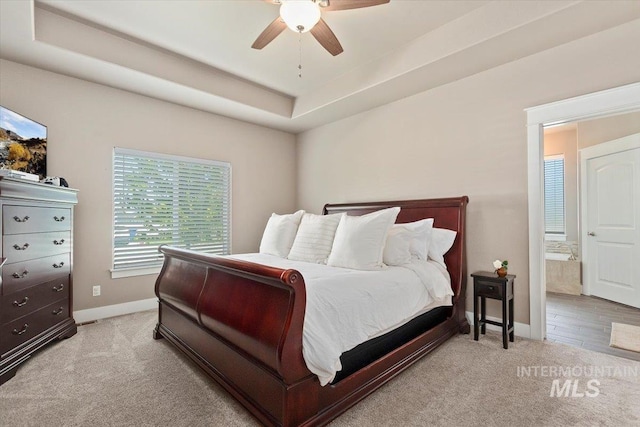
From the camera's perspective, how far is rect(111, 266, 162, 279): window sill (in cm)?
361

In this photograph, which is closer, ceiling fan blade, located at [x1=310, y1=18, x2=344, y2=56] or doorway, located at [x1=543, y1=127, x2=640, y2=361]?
ceiling fan blade, located at [x1=310, y1=18, x2=344, y2=56]

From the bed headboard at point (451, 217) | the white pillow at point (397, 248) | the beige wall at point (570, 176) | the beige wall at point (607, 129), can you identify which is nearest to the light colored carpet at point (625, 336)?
the bed headboard at point (451, 217)

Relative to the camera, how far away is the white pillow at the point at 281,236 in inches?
138

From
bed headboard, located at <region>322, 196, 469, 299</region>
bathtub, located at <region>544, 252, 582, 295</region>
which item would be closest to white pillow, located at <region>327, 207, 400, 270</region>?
bed headboard, located at <region>322, 196, 469, 299</region>

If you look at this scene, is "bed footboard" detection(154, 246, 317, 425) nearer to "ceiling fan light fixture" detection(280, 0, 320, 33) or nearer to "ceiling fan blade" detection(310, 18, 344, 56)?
"ceiling fan light fixture" detection(280, 0, 320, 33)

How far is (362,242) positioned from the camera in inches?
105

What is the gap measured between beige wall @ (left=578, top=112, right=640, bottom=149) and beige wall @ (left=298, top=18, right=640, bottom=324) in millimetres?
2104

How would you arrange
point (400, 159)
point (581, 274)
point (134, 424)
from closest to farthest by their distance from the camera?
point (134, 424) < point (400, 159) < point (581, 274)

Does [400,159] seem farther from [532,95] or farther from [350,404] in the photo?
[350,404]

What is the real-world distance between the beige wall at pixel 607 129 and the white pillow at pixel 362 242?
3.66 m

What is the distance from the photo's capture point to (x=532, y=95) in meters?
2.88

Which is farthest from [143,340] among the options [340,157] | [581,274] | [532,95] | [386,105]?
[581,274]

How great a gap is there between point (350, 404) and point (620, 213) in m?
4.57

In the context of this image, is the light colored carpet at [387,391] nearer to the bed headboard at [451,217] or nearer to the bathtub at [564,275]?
the bed headboard at [451,217]
